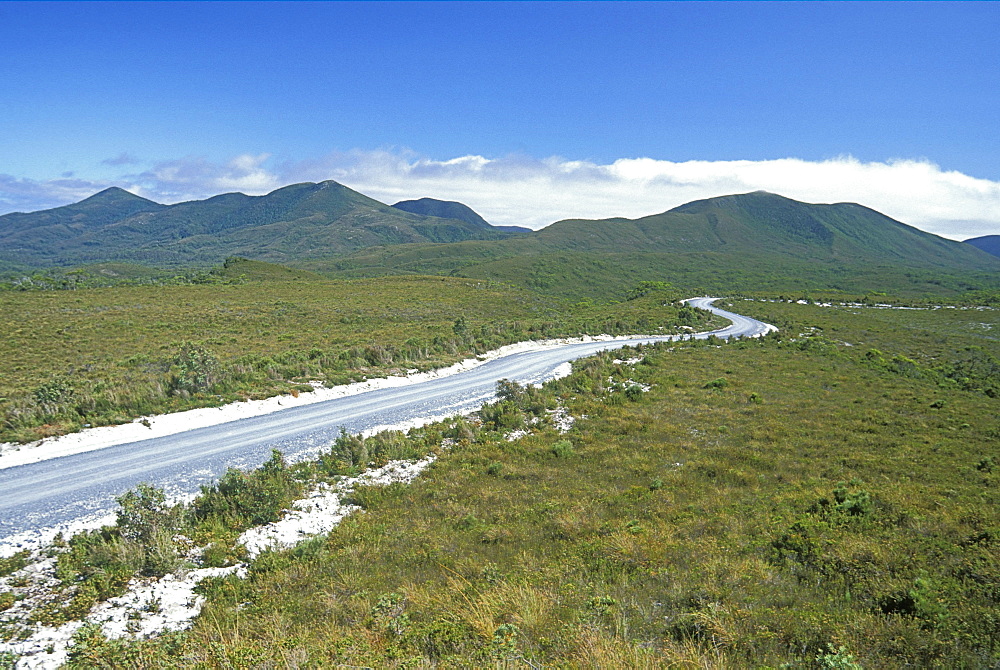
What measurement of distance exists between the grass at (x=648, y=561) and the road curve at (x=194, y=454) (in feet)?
12.8

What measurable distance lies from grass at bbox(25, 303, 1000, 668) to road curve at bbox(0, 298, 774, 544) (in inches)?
153

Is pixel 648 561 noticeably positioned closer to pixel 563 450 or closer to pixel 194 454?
pixel 563 450

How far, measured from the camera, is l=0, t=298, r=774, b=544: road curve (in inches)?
446

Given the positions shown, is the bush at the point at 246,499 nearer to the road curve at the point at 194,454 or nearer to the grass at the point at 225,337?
the road curve at the point at 194,454

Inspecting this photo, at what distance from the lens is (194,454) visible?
48.8 feet

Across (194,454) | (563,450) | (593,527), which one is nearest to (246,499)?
(194,454)

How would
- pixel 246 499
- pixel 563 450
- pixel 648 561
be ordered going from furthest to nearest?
1. pixel 563 450
2. pixel 246 499
3. pixel 648 561

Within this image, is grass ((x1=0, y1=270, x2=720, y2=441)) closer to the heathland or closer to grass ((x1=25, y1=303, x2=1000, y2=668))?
the heathland

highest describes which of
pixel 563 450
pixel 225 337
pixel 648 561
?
pixel 225 337

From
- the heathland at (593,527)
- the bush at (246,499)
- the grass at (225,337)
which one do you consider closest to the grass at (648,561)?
the heathland at (593,527)

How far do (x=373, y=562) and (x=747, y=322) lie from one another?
6475 centimetres

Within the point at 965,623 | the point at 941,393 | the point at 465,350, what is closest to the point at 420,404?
the point at 465,350

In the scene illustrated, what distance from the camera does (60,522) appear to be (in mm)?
10492

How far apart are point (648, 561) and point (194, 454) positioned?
14.4 metres
